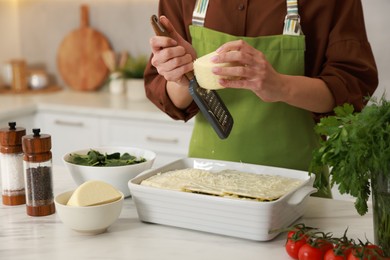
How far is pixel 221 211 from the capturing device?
1346 millimetres

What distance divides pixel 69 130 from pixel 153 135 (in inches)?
19.9

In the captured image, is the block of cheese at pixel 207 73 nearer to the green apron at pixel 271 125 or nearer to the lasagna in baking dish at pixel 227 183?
the lasagna in baking dish at pixel 227 183

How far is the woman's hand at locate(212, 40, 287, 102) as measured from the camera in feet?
4.51

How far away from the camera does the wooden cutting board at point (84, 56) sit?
3641 millimetres

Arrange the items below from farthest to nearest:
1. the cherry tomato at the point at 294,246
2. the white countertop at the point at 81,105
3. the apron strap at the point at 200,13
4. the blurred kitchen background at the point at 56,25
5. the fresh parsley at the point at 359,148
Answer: the blurred kitchen background at the point at 56,25 → the white countertop at the point at 81,105 → the apron strap at the point at 200,13 → the cherry tomato at the point at 294,246 → the fresh parsley at the point at 359,148

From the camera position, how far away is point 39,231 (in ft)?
4.74

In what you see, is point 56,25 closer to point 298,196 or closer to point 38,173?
point 38,173

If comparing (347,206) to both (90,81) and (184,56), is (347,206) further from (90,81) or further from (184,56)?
(90,81)

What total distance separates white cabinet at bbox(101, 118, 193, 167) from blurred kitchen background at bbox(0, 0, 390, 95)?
0.60m

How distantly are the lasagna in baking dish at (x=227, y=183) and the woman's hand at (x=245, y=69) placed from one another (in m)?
0.20

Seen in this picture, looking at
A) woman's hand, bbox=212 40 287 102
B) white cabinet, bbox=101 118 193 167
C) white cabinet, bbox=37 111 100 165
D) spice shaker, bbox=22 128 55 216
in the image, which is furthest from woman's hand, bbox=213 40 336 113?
white cabinet, bbox=37 111 100 165

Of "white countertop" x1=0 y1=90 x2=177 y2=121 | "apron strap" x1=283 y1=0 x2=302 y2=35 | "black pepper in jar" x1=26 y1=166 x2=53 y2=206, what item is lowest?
"white countertop" x1=0 y1=90 x2=177 y2=121

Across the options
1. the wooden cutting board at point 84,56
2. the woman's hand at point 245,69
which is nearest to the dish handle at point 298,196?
the woman's hand at point 245,69

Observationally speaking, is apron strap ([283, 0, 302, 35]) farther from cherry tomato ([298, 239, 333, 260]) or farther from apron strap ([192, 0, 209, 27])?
cherry tomato ([298, 239, 333, 260])
